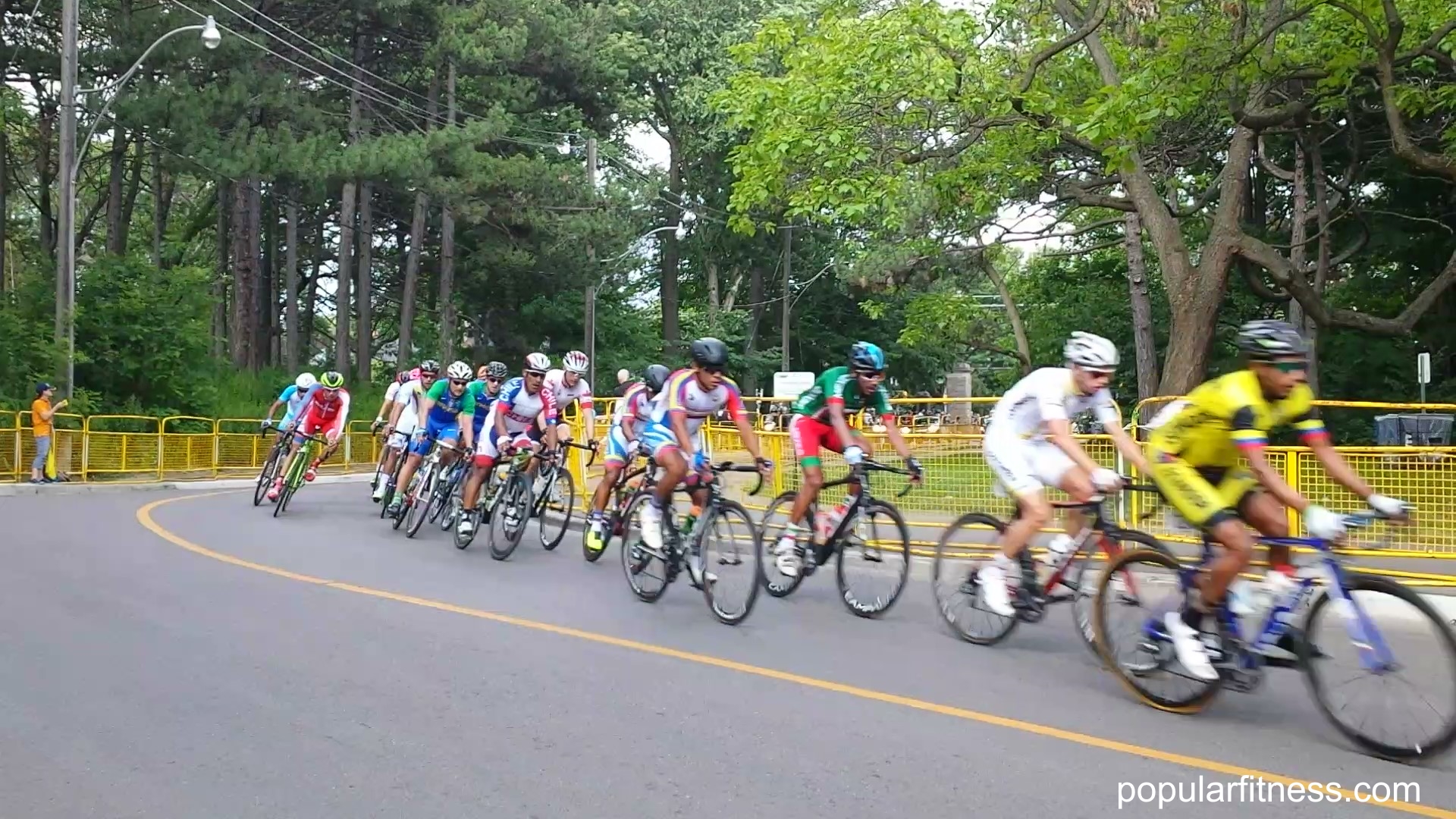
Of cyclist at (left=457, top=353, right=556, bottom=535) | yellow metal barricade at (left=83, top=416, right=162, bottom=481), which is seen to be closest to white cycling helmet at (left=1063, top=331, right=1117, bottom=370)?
cyclist at (left=457, top=353, right=556, bottom=535)

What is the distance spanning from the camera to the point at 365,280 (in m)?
39.5

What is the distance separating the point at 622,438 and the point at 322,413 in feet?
20.1

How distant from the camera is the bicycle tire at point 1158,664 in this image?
20.0ft

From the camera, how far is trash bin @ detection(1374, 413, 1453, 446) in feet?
44.8

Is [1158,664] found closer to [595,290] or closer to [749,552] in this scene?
[749,552]

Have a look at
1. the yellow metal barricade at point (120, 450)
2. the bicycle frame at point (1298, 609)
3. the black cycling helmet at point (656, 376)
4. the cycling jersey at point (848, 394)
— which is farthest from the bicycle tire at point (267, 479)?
the bicycle frame at point (1298, 609)

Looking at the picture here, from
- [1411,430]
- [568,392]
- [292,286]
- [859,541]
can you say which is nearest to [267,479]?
[568,392]

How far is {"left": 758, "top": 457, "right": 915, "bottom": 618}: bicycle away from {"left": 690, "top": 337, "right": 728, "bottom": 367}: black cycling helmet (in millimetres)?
1160

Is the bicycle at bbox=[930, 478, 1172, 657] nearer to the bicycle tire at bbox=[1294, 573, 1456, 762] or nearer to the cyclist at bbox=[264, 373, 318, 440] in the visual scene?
the bicycle tire at bbox=[1294, 573, 1456, 762]

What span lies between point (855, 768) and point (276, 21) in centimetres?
3290

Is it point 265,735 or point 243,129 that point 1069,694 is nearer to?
point 265,735

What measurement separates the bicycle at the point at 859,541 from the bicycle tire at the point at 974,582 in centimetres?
46

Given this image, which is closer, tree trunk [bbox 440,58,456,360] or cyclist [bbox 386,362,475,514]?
cyclist [bbox 386,362,475,514]

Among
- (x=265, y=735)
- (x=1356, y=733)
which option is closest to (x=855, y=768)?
(x=1356, y=733)
